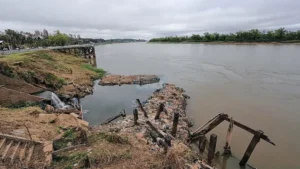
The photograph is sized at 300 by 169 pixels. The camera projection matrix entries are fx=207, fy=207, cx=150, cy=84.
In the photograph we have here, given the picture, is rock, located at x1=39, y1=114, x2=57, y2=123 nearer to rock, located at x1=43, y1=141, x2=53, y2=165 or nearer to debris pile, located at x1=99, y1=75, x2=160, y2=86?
rock, located at x1=43, y1=141, x2=53, y2=165

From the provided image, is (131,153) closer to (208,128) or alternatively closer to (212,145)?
(212,145)

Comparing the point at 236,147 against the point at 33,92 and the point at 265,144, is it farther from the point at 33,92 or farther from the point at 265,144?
the point at 33,92

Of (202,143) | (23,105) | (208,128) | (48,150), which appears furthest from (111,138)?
(23,105)

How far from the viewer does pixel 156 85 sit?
23.8m

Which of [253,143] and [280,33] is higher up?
[280,33]

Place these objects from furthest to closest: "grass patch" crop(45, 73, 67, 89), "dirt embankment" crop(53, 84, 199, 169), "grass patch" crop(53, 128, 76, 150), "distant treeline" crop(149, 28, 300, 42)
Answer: "distant treeline" crop(149, 28, 300, 42)
"grass patch" crop(45, 73, 67, 89)
"grass patch" crop(53, 128, 76, 150)
"dirt embankment" crop(53, 84, 199, 169)

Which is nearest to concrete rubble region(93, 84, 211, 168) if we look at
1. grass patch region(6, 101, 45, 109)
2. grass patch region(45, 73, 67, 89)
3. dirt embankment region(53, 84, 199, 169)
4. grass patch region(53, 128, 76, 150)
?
dirt embankment region(53, 84, 199, 169)

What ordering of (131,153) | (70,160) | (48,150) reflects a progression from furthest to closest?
(131,153)
(48,150)
(70,160)

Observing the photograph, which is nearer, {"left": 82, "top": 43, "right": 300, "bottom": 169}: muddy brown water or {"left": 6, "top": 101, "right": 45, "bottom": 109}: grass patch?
Answer: {"left": 82, "top": 43, "right": 300, "bottom": 169}: muddy brown water

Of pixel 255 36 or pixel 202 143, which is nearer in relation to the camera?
pixel 202 143

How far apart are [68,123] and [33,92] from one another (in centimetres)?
776

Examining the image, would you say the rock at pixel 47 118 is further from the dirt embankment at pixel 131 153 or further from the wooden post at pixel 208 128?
the wooden post at pixel 208 128

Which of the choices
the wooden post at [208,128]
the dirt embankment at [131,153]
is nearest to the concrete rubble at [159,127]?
the dirt embankment at [131,153]

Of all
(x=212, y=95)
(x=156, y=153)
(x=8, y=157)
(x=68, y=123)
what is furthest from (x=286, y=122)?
(x=8, y=157)
